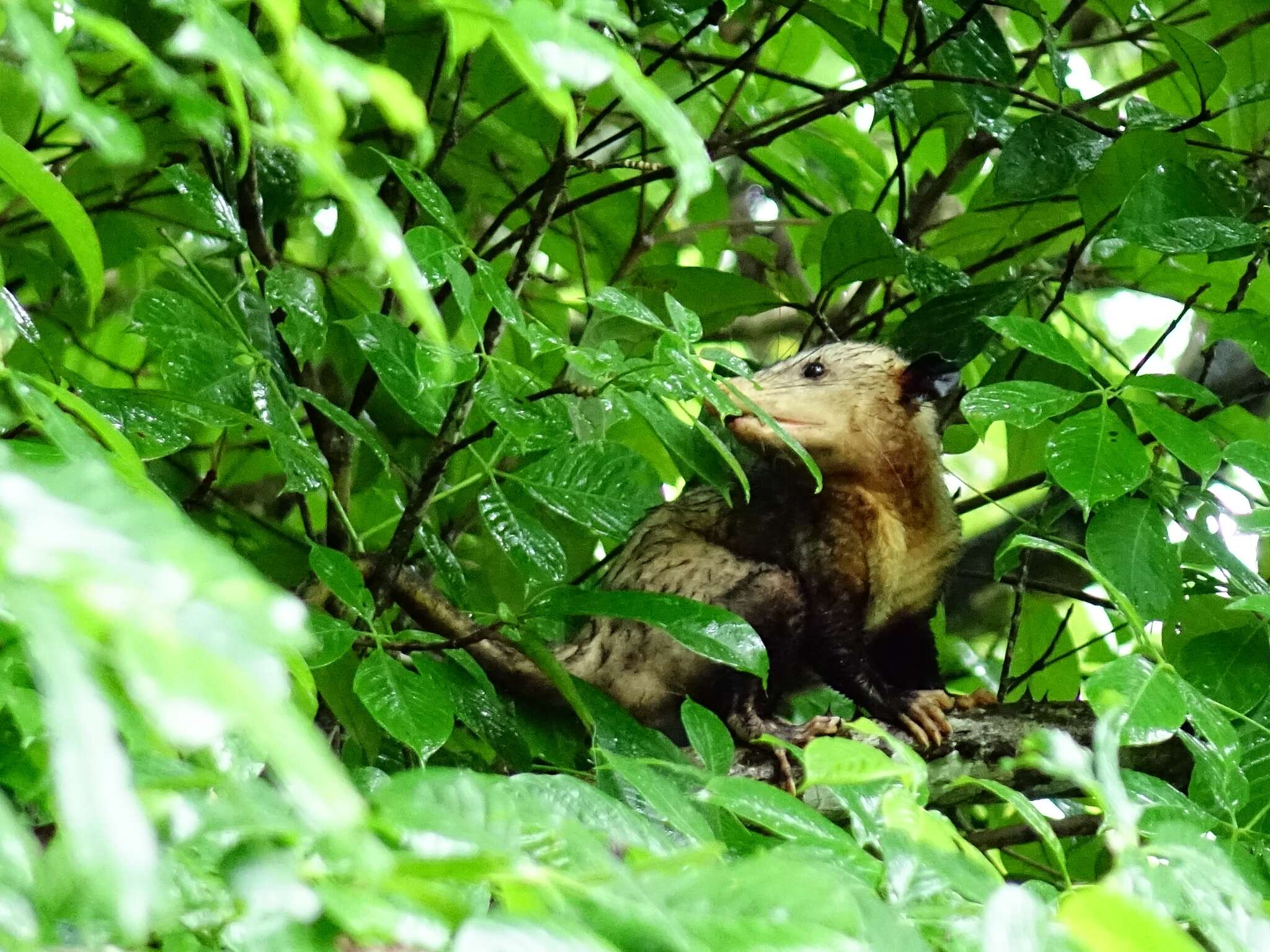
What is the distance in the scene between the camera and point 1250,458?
1.29 m

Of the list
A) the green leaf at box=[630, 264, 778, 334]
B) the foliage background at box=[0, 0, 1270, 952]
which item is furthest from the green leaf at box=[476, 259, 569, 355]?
the green leaf at box=[630, 264, 778, 334]

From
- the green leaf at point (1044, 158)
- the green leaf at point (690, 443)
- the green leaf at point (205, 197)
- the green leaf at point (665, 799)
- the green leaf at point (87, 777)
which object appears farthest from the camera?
the green leaf at point (1044, 158)

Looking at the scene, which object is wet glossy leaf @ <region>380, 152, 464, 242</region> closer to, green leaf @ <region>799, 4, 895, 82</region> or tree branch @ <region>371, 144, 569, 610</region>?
tree branch @ <region>371, 144, 569, 610</region>

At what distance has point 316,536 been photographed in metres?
1.74

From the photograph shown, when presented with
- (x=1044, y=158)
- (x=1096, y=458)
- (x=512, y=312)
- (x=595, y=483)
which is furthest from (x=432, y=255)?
(x=1044, y=158)

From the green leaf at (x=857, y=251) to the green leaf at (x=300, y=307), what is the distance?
840 mm

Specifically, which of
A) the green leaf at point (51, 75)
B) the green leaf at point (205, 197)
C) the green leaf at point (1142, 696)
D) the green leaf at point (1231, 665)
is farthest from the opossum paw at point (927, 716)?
the green leaf at point (51, 75)

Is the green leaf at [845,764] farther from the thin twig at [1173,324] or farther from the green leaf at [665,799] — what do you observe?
the thin twig at [1173,324]

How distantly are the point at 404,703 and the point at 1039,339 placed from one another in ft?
2.75

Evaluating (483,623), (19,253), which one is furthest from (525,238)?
(19,253)

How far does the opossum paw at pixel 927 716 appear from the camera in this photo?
5.15 feet

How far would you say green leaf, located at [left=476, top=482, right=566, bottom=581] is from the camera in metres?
1.48

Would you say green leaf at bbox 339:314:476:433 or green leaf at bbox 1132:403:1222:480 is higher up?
green leaf at bbox 1132:403:1222:480

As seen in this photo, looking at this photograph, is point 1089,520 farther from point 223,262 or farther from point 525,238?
point 223,262
